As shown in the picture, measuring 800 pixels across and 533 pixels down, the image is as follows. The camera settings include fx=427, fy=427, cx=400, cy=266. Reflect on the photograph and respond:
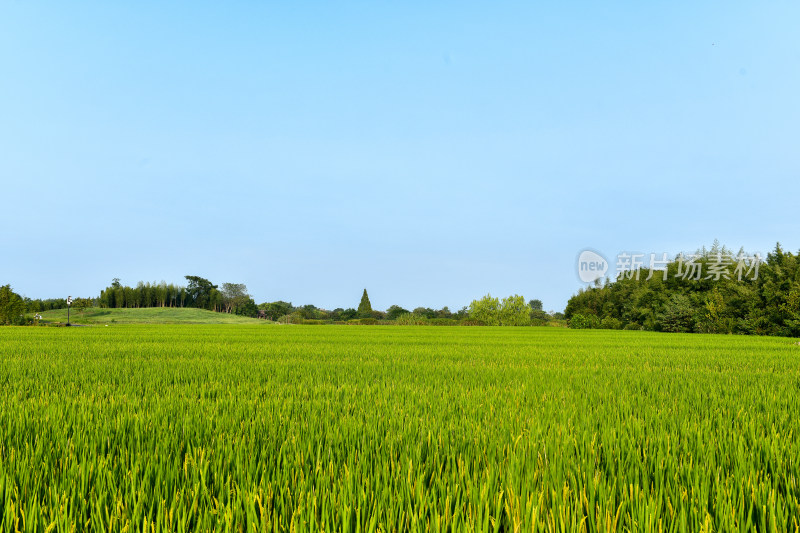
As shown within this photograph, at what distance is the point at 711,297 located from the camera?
29.7m

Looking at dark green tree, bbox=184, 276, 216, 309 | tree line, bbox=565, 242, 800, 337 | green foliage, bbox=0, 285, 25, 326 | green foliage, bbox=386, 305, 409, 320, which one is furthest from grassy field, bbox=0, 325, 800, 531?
dark green tree, bbox=184, 276, 216, 309

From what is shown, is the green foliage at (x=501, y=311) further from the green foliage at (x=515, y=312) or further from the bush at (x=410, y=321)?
the bush at (x=410, y=321)

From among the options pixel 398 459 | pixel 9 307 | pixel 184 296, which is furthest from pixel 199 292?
pixel 398 459

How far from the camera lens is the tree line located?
24.7 meters

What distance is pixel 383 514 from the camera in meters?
1.40

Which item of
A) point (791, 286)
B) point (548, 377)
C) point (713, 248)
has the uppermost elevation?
point (713, 248)

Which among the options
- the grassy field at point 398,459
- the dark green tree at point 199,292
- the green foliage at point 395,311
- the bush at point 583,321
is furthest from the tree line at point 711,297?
the dark green tree at point 199,292

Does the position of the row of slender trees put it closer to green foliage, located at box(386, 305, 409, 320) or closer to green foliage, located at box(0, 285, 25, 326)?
green foliage, located at box(386, 305, 409, 320)

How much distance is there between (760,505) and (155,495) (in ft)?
6.88

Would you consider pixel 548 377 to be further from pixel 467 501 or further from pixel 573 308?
pixel 573 308

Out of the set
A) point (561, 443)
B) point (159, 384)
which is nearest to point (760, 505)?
point (561, 443)

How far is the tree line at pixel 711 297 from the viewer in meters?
24.7

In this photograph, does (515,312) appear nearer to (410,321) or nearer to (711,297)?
(410,321)

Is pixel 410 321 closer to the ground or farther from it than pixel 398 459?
closer to the ground
